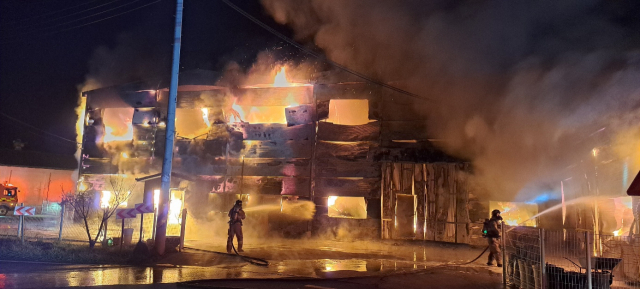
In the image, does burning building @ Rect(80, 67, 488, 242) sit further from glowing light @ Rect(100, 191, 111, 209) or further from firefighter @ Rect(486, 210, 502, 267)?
firefighter @ Rect(486, 210, 502, 267)

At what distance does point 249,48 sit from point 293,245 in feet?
30.3

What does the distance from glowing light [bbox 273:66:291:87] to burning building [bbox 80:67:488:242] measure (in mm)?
42

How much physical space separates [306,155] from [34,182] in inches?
1061

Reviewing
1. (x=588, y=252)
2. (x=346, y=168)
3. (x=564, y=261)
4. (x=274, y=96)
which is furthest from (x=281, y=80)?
(x=588, y=252)

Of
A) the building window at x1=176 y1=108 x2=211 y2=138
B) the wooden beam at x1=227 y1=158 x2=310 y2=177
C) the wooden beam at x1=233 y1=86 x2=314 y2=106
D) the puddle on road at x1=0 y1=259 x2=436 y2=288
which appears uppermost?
the wooden beam at x1=233 y1=86 x2=314 y2=106

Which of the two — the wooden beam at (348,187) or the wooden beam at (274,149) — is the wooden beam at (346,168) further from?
the wooden beam at (274,149)

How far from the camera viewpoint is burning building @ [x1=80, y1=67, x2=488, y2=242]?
1466cm

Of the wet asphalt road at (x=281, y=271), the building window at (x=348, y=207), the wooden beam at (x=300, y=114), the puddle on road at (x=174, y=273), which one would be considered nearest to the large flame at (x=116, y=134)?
the wooden beam at (x=300, y=114)

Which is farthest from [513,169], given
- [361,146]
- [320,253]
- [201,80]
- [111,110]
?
[111,110]

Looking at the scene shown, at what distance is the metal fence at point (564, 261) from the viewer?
20.2 feet

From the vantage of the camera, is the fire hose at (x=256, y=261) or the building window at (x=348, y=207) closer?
the fire hose at (x=256, y=261)

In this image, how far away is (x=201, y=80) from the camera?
1730 cm

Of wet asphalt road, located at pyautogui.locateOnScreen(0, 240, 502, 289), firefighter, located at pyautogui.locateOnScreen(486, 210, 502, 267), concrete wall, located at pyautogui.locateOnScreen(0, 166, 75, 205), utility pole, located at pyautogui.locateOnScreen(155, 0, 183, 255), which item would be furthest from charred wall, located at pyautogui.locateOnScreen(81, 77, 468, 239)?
concrete wall, located at pyautogui.locateOnScreen(0, 166, 75, 205)

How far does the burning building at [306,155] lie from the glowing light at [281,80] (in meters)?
0.04
